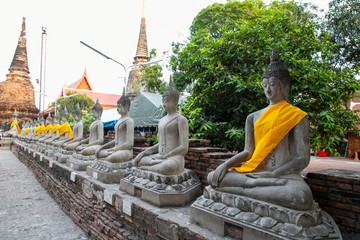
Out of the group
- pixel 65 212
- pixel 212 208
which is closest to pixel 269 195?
pixel 212 208

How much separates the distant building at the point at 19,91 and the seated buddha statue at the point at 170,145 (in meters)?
27.2

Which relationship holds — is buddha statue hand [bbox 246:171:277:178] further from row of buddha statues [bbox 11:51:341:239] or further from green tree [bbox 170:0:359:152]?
green tree [bbox 170:0:359:152]

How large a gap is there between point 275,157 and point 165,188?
148cm

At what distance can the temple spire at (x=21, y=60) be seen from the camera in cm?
2802

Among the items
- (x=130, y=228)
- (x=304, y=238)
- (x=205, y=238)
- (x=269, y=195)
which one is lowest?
(x=130, y=228)

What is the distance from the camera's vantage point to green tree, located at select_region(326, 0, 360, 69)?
7.57 metres

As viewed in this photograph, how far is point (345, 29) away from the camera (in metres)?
7.79

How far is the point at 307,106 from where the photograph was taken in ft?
20.7

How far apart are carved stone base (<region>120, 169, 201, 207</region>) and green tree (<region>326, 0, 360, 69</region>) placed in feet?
20.5

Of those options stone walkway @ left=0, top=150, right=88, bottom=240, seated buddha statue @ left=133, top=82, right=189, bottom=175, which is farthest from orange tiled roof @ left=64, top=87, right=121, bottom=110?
seated buddha statue @ left=133, top=82, right=189, bottom=175

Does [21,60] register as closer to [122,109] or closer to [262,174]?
[122,109]

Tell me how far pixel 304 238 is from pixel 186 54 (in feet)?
22.1

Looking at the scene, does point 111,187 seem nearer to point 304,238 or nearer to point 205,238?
point 205,238

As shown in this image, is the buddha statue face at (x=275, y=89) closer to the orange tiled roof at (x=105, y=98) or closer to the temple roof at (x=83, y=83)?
the orange tiled roof at (x=105, y=98)
